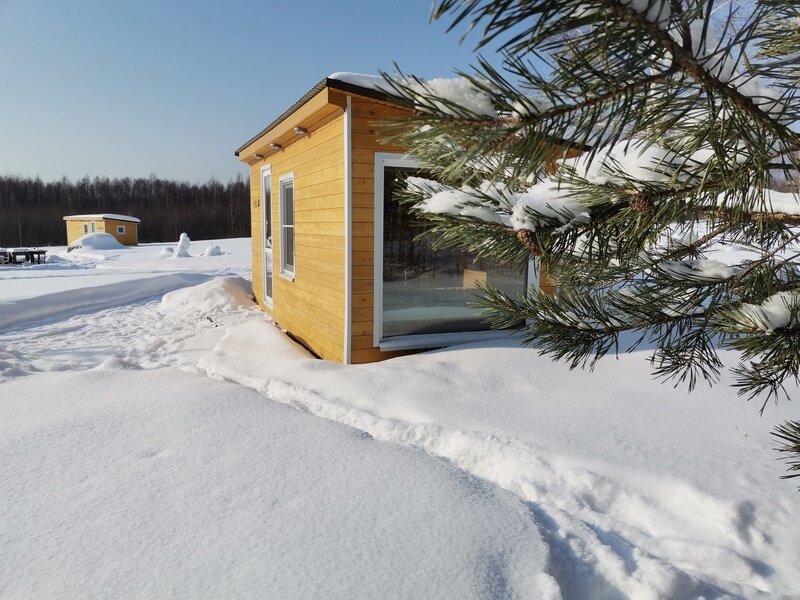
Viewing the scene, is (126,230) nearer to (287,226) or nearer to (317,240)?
(287,226)

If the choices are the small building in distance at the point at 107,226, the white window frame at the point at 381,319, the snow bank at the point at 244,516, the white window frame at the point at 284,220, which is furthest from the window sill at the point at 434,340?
the small building in distance at the point at 107,226

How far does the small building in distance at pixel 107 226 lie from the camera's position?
32.4 m

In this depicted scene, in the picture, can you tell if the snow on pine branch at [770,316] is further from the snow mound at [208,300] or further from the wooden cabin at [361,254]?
the snow mound at [208,300]

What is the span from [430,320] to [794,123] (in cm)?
487

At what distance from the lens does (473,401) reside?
4.08 m

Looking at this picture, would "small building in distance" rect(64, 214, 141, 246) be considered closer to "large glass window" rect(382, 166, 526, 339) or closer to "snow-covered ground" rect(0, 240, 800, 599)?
"snow-covered ground" rect(0, 240, 800, 599)

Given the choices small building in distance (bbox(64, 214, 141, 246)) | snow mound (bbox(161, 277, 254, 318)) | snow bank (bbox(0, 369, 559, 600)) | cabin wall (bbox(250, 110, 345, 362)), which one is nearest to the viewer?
snow bank (bbox(0, 369, 559, 600))

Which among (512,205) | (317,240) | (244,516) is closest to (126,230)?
(317,240)

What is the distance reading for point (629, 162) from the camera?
3.67 feet

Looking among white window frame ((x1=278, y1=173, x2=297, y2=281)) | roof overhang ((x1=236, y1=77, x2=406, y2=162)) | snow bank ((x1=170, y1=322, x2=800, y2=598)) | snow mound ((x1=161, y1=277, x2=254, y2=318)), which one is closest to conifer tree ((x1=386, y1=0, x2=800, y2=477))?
snow bank ((x1=170, y1=322, x2=800, y2=598))

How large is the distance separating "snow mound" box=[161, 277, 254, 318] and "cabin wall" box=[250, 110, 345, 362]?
8.61ft

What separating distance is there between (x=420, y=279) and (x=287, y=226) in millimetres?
3094

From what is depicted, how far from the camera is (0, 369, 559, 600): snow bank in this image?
192 cm

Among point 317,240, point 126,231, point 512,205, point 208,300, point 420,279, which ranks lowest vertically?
point 208,300
